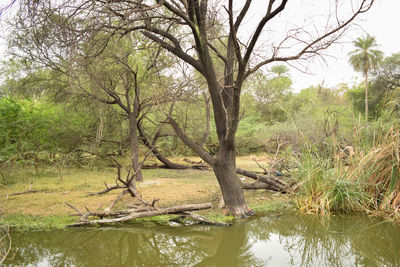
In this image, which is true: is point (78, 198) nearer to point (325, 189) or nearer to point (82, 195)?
point (82, 195)

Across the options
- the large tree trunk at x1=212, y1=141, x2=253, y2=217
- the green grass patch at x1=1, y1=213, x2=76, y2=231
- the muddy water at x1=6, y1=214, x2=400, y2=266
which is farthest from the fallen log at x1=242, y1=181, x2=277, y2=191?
the green grass patch at x1=1, y1=213, x2=76, y2=231

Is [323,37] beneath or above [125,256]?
above

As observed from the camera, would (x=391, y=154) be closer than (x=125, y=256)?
No

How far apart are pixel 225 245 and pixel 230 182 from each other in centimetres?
167

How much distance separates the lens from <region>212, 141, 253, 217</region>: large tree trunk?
5996 millimetres

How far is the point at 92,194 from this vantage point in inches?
302

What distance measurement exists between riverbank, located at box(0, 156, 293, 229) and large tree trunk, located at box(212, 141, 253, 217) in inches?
12.6

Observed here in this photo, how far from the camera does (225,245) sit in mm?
4484

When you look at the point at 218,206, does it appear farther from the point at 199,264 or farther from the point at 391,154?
the point at 391,154

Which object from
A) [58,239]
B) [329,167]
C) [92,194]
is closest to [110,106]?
[92,194]

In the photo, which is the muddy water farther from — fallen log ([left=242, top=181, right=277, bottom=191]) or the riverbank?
fallen log ([left=242, top=181, right=277, bottom=191])

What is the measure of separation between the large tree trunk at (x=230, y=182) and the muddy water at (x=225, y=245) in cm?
45

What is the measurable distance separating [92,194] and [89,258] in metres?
3.81

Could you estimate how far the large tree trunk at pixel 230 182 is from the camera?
6.00 m
